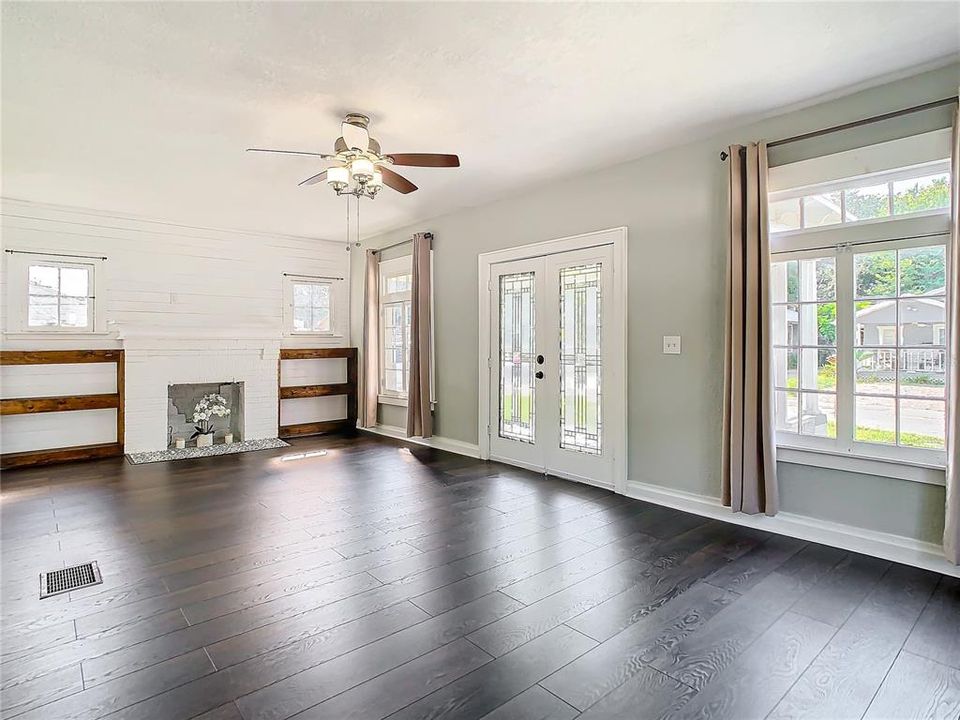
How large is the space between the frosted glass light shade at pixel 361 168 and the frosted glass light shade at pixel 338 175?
0.19 ft

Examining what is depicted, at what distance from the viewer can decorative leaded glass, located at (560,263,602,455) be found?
4.59 meters

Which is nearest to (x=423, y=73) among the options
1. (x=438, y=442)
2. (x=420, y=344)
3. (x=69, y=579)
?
(x=69, y=579)

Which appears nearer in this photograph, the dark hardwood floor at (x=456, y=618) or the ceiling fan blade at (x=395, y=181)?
the dark hardwood floor at (x=456, y=618)

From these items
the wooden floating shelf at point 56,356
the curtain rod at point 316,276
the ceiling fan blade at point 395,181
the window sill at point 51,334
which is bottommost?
the wooden floating shelf at point 56,356

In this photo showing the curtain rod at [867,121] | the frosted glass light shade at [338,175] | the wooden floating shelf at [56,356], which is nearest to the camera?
the curtain rod at [867,121]

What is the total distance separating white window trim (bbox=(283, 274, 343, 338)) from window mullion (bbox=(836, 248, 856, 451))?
21.0 ft

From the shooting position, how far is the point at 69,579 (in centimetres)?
274

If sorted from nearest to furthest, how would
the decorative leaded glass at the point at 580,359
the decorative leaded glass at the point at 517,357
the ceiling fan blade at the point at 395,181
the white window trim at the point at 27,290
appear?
the ceiling fan blade at the point at 395,181 < the decorative leaded glass at the point at 580,359 < the decorative leaded glass at the point at 517,357 < the white window trim at the point at 27,290

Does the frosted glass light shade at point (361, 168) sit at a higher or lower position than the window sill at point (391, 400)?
higher

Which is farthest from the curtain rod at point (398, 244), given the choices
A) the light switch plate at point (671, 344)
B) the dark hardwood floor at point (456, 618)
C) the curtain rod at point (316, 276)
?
the dark hardwood floor at point (456, 618)

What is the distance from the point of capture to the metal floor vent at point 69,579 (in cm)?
263

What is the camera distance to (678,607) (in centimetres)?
246

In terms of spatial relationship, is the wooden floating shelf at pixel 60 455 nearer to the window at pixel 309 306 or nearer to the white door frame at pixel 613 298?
the window at pixel 309 306

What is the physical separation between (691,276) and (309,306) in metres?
5.54
